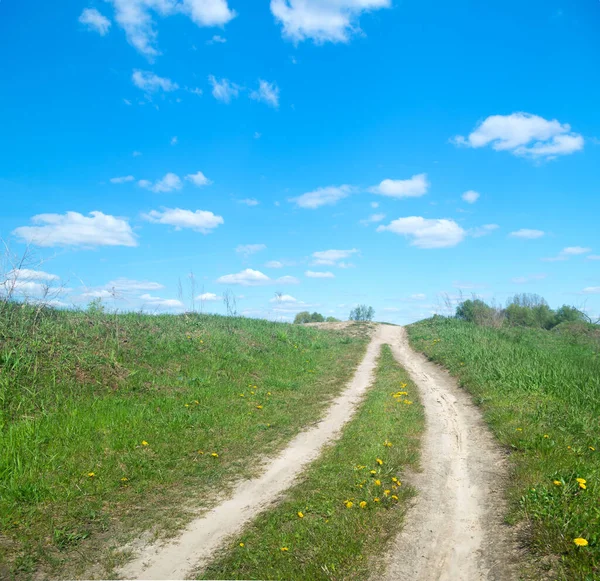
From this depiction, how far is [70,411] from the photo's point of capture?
29.4 feet

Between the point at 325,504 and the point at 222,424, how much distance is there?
167 inches

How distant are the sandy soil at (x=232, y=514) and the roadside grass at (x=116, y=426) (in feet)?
0.93

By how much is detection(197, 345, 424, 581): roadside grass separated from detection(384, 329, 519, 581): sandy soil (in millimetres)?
263

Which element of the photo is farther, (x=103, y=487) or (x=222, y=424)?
(x=222, y=424)

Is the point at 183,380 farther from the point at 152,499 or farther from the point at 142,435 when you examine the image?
the point at 152,499

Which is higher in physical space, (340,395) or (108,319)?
(108,319)

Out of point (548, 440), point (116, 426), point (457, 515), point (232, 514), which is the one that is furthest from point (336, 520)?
point (116, 426)

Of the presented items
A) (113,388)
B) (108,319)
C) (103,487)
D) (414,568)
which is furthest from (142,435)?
(108,319)

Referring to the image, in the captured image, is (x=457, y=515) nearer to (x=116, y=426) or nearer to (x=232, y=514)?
(x=232, y=514)

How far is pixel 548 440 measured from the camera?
25.8 feet

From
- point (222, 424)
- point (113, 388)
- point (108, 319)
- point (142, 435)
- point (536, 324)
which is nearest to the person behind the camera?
point (142, 435)

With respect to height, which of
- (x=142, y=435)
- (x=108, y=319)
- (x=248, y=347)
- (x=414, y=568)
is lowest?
(x=414, y=568)

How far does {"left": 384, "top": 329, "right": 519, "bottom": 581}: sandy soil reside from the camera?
4.86m

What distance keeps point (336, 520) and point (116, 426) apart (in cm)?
529
